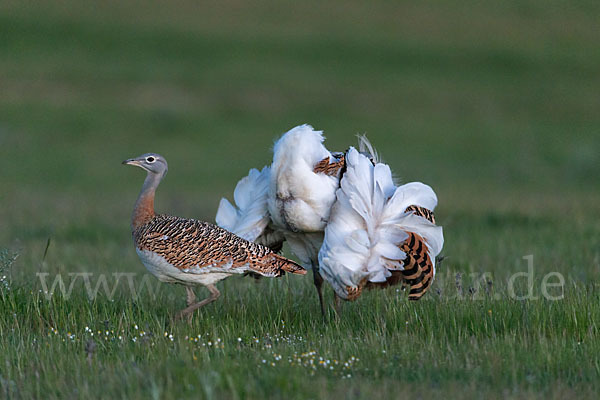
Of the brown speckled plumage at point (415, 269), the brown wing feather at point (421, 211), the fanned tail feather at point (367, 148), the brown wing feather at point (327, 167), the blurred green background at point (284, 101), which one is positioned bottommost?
the brown speckled plumage at point (415, 269)

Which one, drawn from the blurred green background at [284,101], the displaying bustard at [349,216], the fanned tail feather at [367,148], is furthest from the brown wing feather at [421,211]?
the blurred green background at [284,101]

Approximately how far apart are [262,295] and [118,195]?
9.19 meters

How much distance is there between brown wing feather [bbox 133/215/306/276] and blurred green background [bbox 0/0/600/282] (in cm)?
356

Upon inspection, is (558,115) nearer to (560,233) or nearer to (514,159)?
(514,159)

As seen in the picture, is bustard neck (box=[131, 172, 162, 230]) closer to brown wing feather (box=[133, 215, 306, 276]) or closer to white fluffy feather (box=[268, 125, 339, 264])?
brown wing feather (box=[133, 215, 306, 276])

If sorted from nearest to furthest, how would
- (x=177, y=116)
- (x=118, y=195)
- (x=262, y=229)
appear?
(x=262, y=229), (x=118, y=195), (x=177, y=116)

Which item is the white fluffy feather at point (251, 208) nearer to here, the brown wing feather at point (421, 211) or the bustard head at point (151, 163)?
the bustard head at point (151, 163)

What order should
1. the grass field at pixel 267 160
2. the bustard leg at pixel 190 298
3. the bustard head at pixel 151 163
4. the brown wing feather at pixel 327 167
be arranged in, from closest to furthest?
the grass field at pixel 267 160, the brown wing feather at pixel 327 167, the bustard leg at pixel 190 298, the bustard head at pixel 151 163

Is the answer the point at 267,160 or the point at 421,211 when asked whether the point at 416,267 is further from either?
the point at 267,160

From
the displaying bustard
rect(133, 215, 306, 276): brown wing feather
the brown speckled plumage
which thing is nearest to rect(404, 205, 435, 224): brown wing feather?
the displaying bustard

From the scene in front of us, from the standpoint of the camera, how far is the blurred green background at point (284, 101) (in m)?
13.6

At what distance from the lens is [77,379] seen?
4277 mm

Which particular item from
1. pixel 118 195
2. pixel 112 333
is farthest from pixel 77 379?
pixel 118 195

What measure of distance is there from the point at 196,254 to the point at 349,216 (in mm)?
1044
